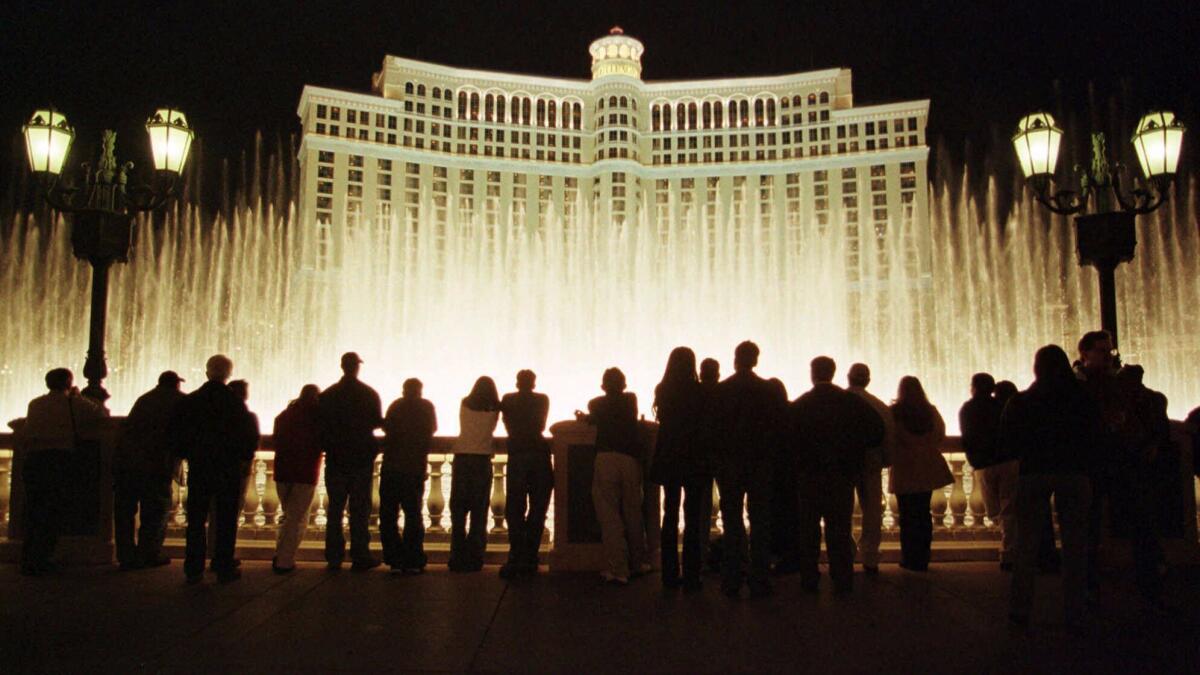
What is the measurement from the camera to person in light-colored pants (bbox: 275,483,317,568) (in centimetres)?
693

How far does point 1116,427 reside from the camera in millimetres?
5832

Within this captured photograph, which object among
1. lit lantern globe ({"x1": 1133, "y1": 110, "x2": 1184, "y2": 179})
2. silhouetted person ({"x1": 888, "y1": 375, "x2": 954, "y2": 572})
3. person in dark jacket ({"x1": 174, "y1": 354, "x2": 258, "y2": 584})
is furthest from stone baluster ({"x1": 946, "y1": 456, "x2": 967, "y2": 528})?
person in dark jacket ({"x1": 174, "y1": 354, "x2": 258, "y2": 584})

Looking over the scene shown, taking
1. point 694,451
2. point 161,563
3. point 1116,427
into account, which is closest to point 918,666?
point 694,451

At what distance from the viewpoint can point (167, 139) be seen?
9.44 metres

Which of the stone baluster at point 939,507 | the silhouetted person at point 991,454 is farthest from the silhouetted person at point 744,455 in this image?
the stone baluster at point 939,507

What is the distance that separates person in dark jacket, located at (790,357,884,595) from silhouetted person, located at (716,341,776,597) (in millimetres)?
292

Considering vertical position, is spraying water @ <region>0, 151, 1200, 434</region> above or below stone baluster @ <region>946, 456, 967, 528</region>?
above

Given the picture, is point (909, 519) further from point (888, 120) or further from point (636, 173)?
point (888, 120)

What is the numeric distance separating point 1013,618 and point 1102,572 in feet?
8.37

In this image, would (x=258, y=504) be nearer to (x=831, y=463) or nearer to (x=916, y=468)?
(x=831, y=463)

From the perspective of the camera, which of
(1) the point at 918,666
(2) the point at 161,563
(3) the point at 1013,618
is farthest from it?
(2) the point at 161,563

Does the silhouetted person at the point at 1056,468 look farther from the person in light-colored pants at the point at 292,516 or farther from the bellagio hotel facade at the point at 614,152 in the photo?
the bellagio hotel facade at the point at 614,152

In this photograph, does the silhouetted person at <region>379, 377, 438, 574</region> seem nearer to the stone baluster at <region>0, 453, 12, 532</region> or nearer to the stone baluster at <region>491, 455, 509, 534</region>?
the stone baluster at <region>491, 455, 509, 534</region>

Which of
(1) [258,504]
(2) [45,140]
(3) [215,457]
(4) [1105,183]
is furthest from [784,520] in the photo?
(2) [45,140]
